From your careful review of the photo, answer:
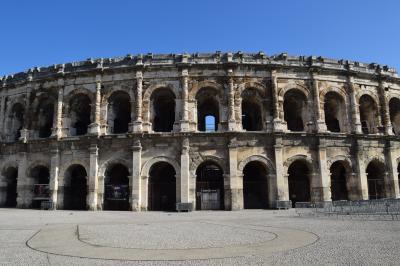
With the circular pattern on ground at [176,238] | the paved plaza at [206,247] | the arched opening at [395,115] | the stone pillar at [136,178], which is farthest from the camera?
the arched opening at [395,115]

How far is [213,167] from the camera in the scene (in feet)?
66.9

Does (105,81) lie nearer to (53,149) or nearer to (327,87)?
(53,149)

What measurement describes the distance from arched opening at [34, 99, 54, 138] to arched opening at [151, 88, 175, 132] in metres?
6.74

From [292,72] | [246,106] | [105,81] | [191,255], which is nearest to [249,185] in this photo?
[246,106]

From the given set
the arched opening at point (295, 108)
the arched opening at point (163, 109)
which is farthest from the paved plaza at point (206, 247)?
the arched opening at point (163, 109)

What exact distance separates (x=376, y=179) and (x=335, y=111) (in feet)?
15.5

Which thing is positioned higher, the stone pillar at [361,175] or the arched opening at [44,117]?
the arched opening at [44,117]

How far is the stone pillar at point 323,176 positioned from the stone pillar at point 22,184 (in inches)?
667

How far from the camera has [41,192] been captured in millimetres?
20000

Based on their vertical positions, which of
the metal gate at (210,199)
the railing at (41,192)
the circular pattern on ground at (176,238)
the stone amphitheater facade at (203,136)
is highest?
the stone amphitheater facade at (203,136)

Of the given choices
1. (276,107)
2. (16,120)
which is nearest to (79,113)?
(16,120)

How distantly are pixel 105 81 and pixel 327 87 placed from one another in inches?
519

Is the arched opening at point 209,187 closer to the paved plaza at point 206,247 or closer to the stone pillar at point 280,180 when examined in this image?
the stone pillar at point 280,180

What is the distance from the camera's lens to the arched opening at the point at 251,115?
20.9m
